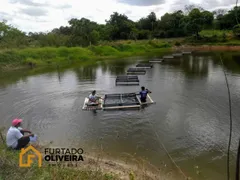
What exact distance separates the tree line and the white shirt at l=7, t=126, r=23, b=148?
33.3 m

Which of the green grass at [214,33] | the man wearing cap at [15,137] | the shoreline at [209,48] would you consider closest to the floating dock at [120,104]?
the man wearing cap at [15,137]

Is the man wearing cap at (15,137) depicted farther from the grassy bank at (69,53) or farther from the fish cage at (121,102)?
the grassy bank at (69,53)

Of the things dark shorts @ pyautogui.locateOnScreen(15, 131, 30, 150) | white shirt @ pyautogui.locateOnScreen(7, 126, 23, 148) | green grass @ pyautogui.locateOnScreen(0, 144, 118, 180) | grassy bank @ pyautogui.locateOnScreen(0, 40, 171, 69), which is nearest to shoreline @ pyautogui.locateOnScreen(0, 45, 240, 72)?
grassy bank @ pyautogui.locateOnScreen(0, 40, 171, 69)

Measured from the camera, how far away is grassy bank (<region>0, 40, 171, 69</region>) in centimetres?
3059

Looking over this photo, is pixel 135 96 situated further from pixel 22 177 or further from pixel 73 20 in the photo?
pixel 73 20

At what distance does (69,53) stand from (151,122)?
30.1m

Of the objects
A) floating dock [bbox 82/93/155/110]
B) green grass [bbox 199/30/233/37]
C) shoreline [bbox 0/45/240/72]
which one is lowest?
floating dock [bbox 82/93/155/110]

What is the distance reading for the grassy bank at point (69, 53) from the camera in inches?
1204

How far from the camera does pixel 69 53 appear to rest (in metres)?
37.1

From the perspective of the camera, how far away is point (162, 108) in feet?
39.0

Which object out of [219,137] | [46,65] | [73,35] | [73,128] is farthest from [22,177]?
[73,35]

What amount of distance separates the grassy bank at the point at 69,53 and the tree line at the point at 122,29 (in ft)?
14.8

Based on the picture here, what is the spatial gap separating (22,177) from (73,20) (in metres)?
43.9

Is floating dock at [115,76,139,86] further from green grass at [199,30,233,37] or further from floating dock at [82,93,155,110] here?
green grass at [199,30,233,37]
